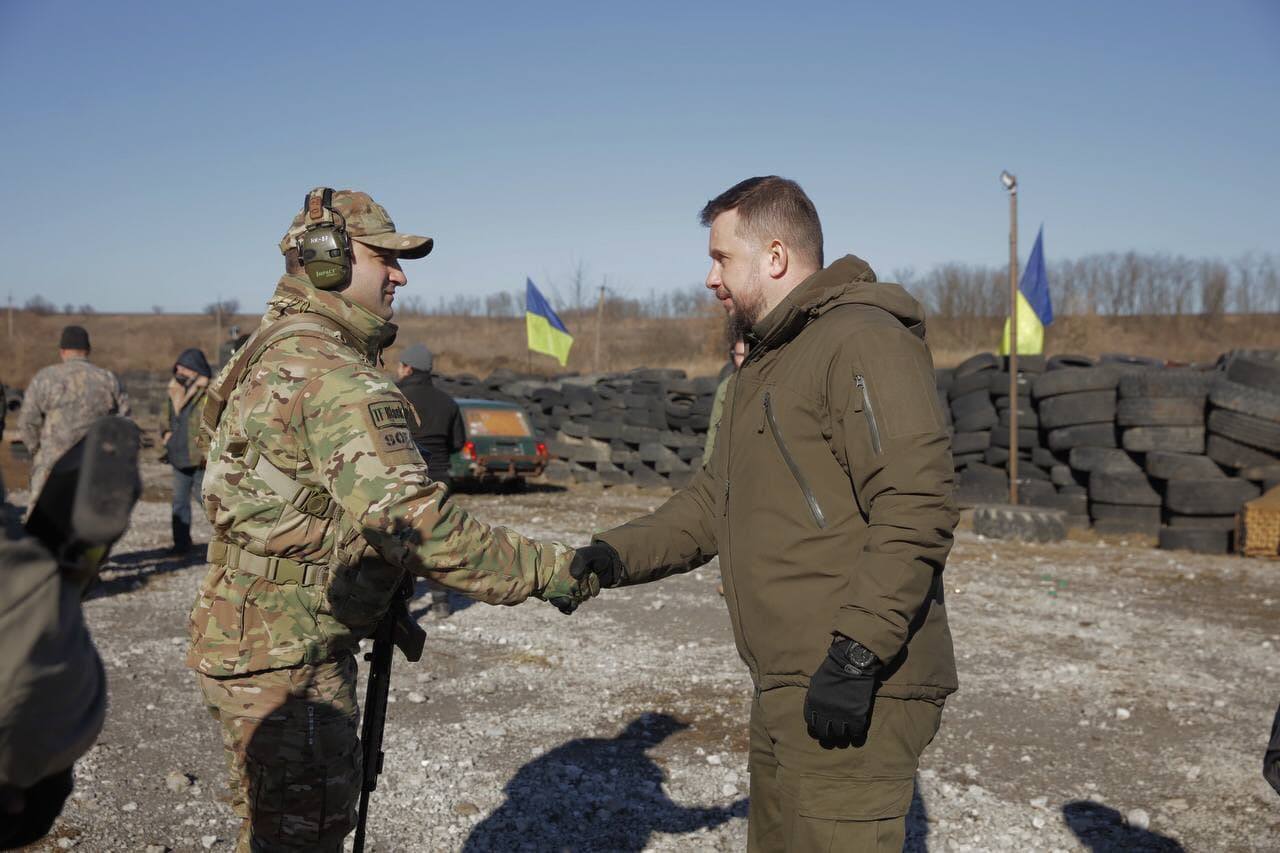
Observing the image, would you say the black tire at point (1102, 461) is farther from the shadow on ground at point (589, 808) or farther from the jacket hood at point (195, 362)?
the jacket hood at point (195, 362)

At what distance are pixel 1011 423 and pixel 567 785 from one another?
9.81 meters

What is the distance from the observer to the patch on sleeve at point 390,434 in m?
2.49

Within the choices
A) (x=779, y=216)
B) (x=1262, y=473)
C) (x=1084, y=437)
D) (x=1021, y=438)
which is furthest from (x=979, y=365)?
(x=779, y=216)

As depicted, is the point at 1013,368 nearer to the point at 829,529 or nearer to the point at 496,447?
the point at 496,447

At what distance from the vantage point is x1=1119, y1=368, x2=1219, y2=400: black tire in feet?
38.5

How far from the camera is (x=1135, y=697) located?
6.05m

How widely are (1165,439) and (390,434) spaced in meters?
11.4

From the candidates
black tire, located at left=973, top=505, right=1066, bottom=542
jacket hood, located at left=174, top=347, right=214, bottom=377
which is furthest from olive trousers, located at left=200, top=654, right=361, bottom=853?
black tire, located at left=973, top=505, right=1066, bottom=542

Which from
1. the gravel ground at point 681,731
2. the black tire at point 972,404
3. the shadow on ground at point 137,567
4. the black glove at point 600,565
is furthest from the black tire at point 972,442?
the black glove at point 600,565

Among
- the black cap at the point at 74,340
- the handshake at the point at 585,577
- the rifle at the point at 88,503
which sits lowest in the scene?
the handshake at the point at 585,577

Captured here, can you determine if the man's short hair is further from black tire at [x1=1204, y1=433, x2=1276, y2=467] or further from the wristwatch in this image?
black tire at [x1=1204, y1=433, x2=1276, y2=467]

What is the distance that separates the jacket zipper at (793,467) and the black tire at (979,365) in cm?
1244

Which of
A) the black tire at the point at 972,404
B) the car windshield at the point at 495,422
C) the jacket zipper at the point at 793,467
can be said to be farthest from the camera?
the car windshield at the point at 495,422

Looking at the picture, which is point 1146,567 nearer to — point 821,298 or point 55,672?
point 821,298
